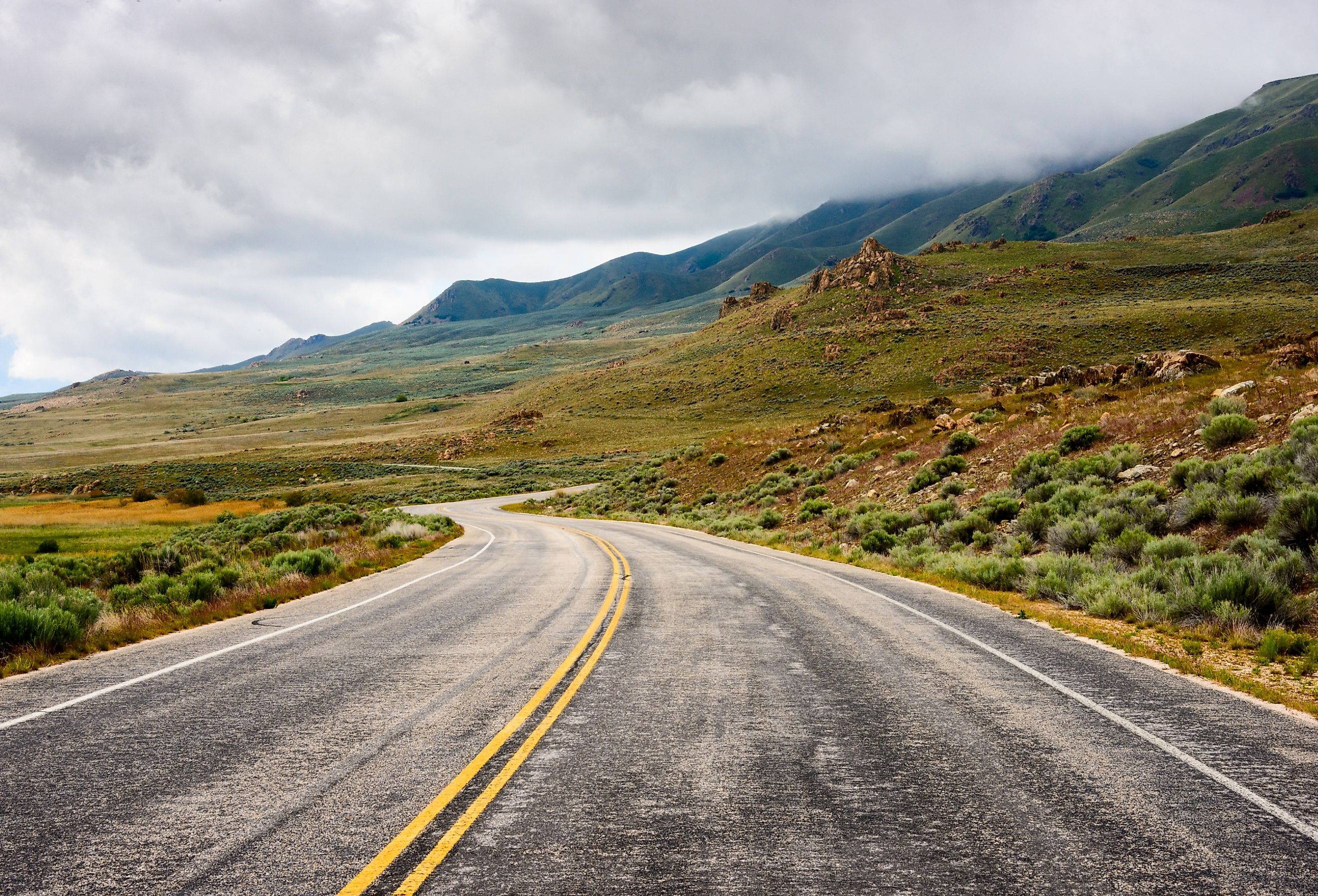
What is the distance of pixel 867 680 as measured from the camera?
6.77 metres

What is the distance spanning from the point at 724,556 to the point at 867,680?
1285cm

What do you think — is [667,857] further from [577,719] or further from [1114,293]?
[1114,293]

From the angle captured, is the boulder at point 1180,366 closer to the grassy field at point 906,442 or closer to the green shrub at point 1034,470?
the grassy field at point 906,442

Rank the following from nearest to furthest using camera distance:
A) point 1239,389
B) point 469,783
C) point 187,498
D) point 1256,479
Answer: point 469,783, point 1256,479, point 1239,389, point 187,498

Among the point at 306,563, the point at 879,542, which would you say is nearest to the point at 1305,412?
the point at 879,542

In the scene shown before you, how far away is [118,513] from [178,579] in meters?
40.6

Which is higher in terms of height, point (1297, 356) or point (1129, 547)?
point (1297, 356)

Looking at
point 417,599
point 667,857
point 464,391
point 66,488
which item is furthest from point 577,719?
point 464,391

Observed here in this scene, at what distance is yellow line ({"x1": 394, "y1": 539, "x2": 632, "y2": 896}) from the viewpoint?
329cm

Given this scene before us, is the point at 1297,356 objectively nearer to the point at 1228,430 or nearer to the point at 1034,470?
the point at 1228,430

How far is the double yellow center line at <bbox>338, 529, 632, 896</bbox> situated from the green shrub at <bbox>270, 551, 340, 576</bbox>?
33.9 ft

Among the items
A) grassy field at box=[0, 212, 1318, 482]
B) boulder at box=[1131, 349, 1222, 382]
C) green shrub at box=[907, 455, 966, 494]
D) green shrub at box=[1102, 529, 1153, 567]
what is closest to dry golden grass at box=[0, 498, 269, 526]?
grassy field at box=[0, 212, 1318, 482]

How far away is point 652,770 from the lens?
180 inches

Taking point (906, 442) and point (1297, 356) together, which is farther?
point (906, 442)
